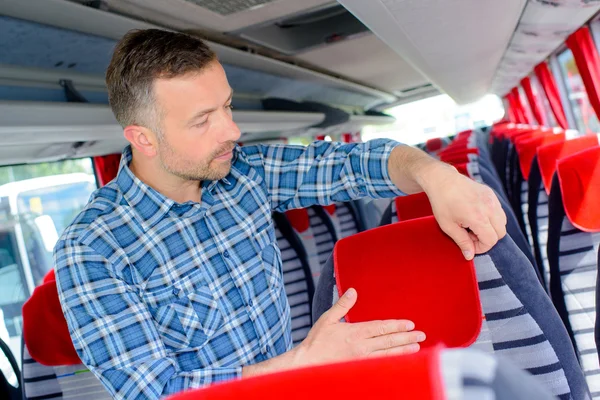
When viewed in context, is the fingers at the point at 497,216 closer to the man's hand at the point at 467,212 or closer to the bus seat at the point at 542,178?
the man's hand at the point at 467,212

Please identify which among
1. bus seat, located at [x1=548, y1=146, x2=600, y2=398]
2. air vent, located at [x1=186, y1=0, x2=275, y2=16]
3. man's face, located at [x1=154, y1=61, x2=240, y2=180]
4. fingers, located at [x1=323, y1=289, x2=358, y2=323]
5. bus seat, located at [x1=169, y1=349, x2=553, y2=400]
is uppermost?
air vent, located at [x1=186, y1=0, x2=275, y2=16]

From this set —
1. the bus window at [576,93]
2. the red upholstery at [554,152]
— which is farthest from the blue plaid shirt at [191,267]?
the bus window at [576,93]

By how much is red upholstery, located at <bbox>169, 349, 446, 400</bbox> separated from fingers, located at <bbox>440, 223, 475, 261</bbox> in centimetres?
88

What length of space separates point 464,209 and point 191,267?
2.69 ft

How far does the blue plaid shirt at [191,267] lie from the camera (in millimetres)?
1503

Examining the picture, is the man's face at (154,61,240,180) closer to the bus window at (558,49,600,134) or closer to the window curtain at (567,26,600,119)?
the window curtain at (567,26,600,119)

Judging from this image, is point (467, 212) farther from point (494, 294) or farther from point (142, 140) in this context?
point (142, 140)

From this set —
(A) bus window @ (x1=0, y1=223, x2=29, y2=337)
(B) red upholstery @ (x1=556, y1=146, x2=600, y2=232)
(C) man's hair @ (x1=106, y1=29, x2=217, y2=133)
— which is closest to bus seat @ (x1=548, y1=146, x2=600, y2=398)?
(B) red upholstery @ (x1=556, y1=146, x2=600, y2=232)

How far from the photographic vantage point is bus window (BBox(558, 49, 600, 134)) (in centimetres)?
614

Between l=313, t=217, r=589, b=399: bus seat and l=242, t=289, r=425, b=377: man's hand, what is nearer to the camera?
l=242, t=289, r=425, b=377: man's hand

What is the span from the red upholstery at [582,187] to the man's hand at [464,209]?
1138mm

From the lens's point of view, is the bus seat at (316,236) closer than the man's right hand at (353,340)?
No

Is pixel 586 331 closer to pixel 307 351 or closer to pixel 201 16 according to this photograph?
pixel 307 351

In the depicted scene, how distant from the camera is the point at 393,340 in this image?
4.26 ft
